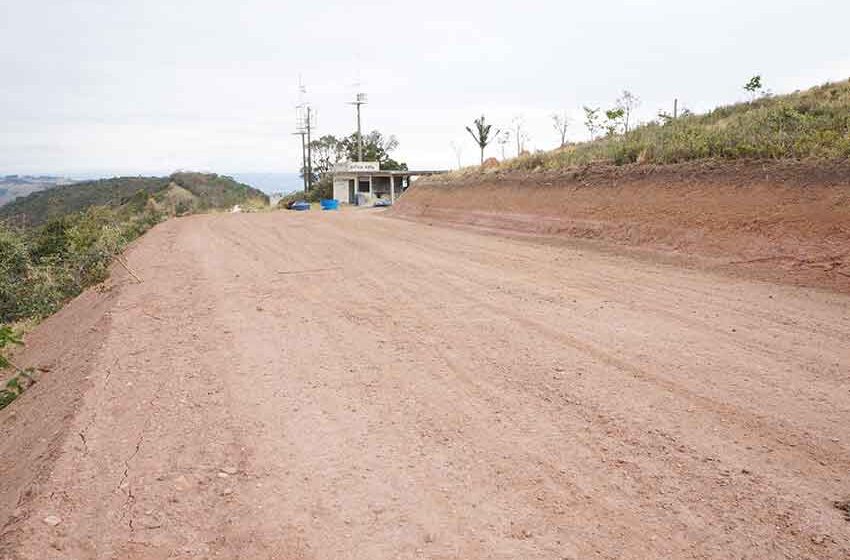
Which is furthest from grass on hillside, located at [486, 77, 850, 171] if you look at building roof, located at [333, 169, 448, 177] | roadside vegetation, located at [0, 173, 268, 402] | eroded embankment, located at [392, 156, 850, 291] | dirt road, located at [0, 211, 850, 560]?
building roof, located at [333, 169, 448, 177]

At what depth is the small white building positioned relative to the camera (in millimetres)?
59312

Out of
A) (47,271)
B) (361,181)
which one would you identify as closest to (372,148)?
(361,181)

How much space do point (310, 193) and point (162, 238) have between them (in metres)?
49.1

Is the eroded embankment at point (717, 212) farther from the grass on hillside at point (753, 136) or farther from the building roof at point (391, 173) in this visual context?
the building roof at point (391, 173)

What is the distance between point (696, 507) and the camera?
10.6ft

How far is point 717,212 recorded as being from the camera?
11.0m

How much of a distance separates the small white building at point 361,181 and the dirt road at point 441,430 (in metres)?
52.1

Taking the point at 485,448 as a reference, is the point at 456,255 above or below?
above

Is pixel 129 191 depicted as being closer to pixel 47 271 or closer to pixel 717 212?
pixel 47 271

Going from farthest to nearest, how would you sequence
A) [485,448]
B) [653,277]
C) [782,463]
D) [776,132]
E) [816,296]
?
[776,132]
[653,277]
[816,296]
[485,448]
[782,463]

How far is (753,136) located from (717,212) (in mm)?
2504

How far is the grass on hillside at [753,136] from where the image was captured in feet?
35.4

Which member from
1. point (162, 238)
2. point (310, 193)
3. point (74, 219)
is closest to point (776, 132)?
point (162, 238)

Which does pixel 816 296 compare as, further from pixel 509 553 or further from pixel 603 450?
pixel 509 553
